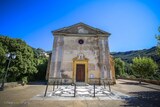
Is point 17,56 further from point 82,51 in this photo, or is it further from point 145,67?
point 145,67

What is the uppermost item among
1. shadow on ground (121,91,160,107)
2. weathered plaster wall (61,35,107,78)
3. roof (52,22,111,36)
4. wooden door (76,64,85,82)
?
roof (52,22,111,36)

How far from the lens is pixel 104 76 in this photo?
17.6 metres

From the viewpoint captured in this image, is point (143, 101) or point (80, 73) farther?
point (80, 73)

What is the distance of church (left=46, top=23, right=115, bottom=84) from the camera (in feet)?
57.9

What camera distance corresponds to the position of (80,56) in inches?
723

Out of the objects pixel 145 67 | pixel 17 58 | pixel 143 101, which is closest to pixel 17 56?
pixel 17 58

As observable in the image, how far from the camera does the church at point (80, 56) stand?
57.9 ft

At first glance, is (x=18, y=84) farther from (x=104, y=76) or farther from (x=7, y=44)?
(x=104, y=76)

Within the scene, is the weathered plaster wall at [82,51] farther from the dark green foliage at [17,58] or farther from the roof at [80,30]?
the dark green foliage at [17,58]

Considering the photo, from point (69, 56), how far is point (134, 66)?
12.5 meters

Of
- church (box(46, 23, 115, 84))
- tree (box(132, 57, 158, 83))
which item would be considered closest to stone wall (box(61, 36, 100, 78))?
church (box(46, 23, 115, 84))

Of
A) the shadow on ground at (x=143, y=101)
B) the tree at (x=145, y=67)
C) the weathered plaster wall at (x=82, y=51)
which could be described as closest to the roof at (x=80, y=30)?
the weathered plaster wall at (x=82, y=51)

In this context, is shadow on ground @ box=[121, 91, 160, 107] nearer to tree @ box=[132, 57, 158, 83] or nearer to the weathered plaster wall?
the weathered plaster wall

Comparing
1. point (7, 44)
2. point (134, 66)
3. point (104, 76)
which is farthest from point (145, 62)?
point (7, 44)
